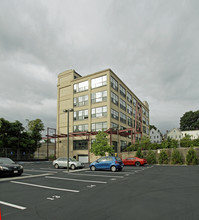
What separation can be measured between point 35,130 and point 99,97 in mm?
17453

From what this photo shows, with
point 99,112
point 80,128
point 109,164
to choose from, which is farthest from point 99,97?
point 109,164

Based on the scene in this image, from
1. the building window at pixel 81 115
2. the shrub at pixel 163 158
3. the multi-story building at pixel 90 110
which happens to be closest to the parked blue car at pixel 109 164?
the shrub at pixel 163 158

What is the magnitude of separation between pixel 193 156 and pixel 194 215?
2392 centimetres

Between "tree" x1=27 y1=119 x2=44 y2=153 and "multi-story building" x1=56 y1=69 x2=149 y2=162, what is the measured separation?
4485 millimetres

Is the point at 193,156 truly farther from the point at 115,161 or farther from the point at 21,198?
the point at 21,198

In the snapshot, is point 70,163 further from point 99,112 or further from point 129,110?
point 129,110

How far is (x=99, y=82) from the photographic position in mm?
40000

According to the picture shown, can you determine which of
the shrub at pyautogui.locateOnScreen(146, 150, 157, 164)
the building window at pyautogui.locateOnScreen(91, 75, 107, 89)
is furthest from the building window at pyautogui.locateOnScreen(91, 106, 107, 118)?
the shrub at pyautogui.locateOnScreen(146, 150, 157, 164)

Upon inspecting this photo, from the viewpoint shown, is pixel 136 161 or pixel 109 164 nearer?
pixel 109 164

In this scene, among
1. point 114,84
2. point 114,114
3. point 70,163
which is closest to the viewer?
point 70,163

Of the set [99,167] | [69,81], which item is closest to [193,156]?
[99,167]

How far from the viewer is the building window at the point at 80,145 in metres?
39.5

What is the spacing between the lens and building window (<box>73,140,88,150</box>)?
39.5 metres

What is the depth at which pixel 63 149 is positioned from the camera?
42656mm
